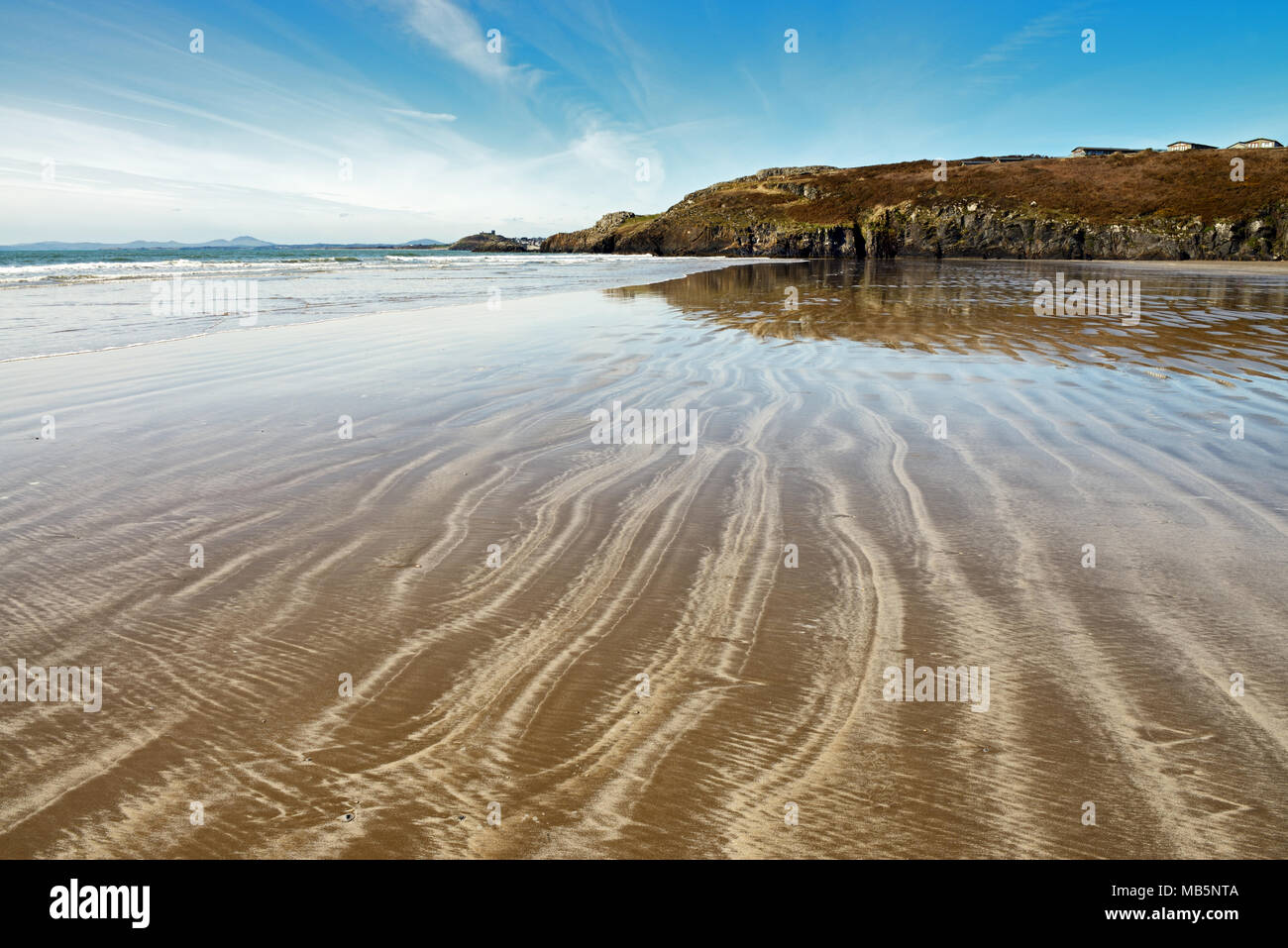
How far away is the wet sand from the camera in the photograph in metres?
1.94

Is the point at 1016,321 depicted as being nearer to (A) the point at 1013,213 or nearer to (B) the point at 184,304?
(B) the point at 184,304

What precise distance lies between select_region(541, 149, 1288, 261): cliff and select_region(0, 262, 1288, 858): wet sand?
53.3 meters

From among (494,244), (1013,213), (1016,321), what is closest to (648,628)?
(1016,321)

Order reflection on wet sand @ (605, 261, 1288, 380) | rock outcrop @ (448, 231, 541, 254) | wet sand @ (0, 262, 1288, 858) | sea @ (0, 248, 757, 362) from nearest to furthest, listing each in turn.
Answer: wet sand @ (0, 262, 1288, 858) → reflection on wet sand @ (605, 261, 1288, 380) → sea @ (0, 248, 757, 362) → rock outcrop @ (448, 231, 541, 254)

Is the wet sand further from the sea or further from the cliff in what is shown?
the cliff

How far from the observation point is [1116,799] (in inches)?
76.9

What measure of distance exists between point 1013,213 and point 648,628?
2499 inches

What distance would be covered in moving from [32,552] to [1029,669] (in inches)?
194

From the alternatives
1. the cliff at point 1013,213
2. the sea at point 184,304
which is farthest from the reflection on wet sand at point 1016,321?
the cliff at point 1013,213

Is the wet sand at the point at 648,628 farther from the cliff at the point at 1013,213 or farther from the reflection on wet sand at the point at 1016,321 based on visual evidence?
the cliff at the point at 1013,213

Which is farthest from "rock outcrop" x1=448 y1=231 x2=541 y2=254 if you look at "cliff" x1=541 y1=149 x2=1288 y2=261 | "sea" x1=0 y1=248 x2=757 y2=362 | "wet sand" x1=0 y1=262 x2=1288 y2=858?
"wet sand" x1=0 y1=262 x2=1288 y2=858
